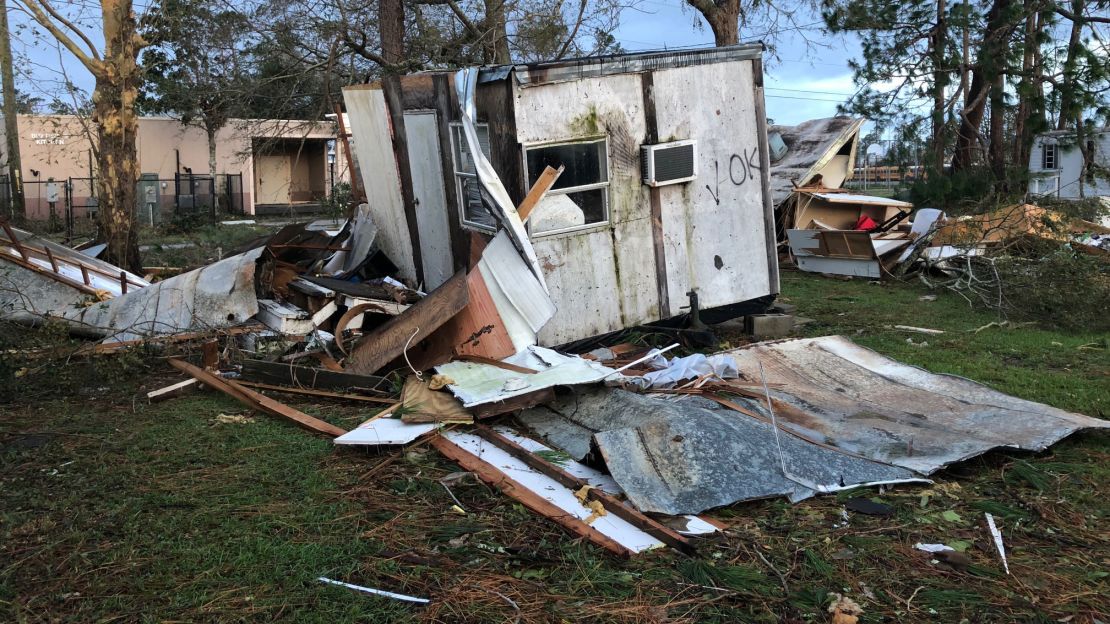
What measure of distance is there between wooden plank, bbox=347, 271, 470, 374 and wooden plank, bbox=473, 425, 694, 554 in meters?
1.26

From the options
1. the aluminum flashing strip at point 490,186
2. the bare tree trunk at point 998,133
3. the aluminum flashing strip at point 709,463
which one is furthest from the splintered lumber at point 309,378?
the bare tree trunk at point 998,133

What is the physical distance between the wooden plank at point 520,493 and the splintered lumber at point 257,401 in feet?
2.81

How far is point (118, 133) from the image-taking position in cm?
1136

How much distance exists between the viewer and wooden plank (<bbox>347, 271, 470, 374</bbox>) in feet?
21.6

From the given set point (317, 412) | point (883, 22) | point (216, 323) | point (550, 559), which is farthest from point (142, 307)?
point (883, 22)

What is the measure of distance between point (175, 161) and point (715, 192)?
27.8m

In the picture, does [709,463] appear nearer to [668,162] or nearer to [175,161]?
[668,162]

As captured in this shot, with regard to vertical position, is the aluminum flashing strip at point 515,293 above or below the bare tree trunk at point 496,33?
below

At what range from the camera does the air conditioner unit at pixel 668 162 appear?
7918 mm

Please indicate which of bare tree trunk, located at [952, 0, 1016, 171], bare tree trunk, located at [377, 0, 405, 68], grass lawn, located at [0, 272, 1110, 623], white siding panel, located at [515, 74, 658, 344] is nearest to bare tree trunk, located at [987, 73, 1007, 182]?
bare tree trunk, located at [952, 0, 1016, 171]

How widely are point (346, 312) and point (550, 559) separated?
4501 millimetres

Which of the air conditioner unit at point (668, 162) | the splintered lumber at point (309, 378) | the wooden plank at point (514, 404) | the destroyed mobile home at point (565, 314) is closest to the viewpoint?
the destroyed mobile home at point (565, 314)

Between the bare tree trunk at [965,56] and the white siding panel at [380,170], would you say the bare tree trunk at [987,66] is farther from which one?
the white siding panel at [380,170]

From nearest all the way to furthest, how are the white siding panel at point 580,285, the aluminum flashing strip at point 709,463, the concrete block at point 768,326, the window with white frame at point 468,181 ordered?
the aluminum flashing strip at point 709,463 < the white siding panel at point 580,285 < the window with white frame at point 468,181 < the concrete block at point 768,326
